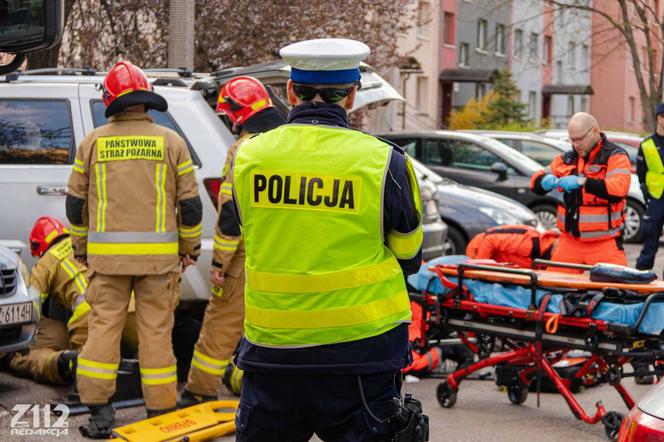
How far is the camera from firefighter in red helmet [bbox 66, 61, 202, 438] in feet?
19.7

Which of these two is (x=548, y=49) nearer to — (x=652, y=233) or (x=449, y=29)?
(x=449, y=29)

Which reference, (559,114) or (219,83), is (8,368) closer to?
(219,83)

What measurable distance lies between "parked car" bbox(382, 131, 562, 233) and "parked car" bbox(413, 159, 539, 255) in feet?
8.93

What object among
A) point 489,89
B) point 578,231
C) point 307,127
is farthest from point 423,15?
point 307,127

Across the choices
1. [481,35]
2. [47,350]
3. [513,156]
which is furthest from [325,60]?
[481,35]

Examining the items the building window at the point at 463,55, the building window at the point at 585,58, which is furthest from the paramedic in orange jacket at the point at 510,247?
the building window at the point at 585,58

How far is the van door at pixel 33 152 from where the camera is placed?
744 cm

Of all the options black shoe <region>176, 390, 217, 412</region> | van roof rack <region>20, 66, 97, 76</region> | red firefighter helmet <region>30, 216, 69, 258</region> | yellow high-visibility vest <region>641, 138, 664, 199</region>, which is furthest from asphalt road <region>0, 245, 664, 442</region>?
Result: yellow high-visibility vest <region>641, 138, 664, 199</region>

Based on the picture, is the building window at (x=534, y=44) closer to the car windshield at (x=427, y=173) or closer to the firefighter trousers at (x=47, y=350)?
the car windshield at (x=427, y=173)

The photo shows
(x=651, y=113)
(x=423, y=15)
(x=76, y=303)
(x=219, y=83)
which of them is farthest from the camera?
(x=423, y=15)

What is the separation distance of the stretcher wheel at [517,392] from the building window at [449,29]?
35.1 meters

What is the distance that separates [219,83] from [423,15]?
3141 centimetres

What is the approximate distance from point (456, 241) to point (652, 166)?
2.81 m

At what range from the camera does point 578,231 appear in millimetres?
7859
